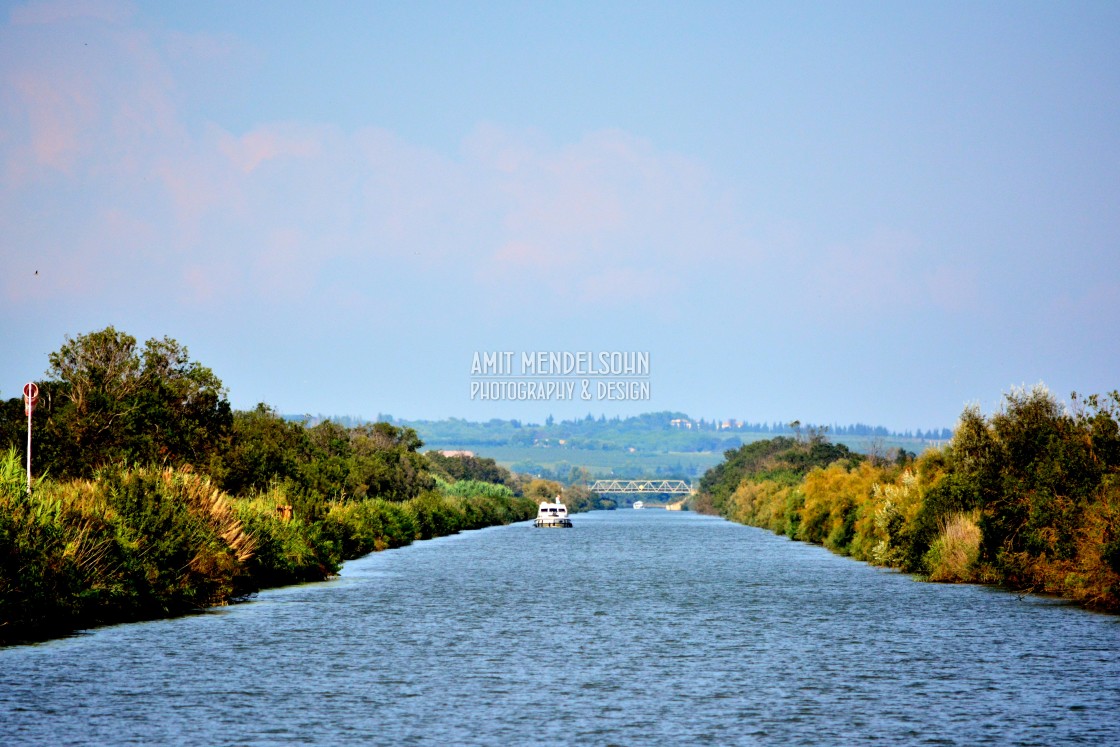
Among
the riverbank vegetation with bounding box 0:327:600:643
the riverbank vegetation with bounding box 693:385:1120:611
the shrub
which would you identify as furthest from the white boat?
the shrub

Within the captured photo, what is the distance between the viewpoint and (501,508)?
152250mm

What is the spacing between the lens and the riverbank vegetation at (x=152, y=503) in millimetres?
29219

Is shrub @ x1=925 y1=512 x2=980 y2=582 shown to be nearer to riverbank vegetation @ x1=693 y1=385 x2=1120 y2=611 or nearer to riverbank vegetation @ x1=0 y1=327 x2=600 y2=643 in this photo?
riverbank vegetation @ x1=693 y1=385 x2=1120 y2=611

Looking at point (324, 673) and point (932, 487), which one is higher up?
point (932, 487)

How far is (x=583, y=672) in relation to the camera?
24500mm

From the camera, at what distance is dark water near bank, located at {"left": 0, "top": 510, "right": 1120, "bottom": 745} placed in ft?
60.3

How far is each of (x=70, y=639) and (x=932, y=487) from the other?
33.3m

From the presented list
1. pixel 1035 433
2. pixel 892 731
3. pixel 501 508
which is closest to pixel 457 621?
pixel 892 731

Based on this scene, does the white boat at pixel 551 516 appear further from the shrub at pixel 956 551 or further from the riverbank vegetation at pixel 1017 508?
the shrub at pixel 956 551

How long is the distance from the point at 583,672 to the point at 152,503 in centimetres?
1553

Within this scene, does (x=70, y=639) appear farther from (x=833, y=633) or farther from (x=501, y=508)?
(x=501, y=508)

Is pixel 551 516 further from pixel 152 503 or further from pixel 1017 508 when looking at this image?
pixel 152 503

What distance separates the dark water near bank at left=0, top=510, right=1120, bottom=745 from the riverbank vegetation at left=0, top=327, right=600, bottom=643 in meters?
1.43

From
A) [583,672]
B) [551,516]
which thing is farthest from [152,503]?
[551,516]
